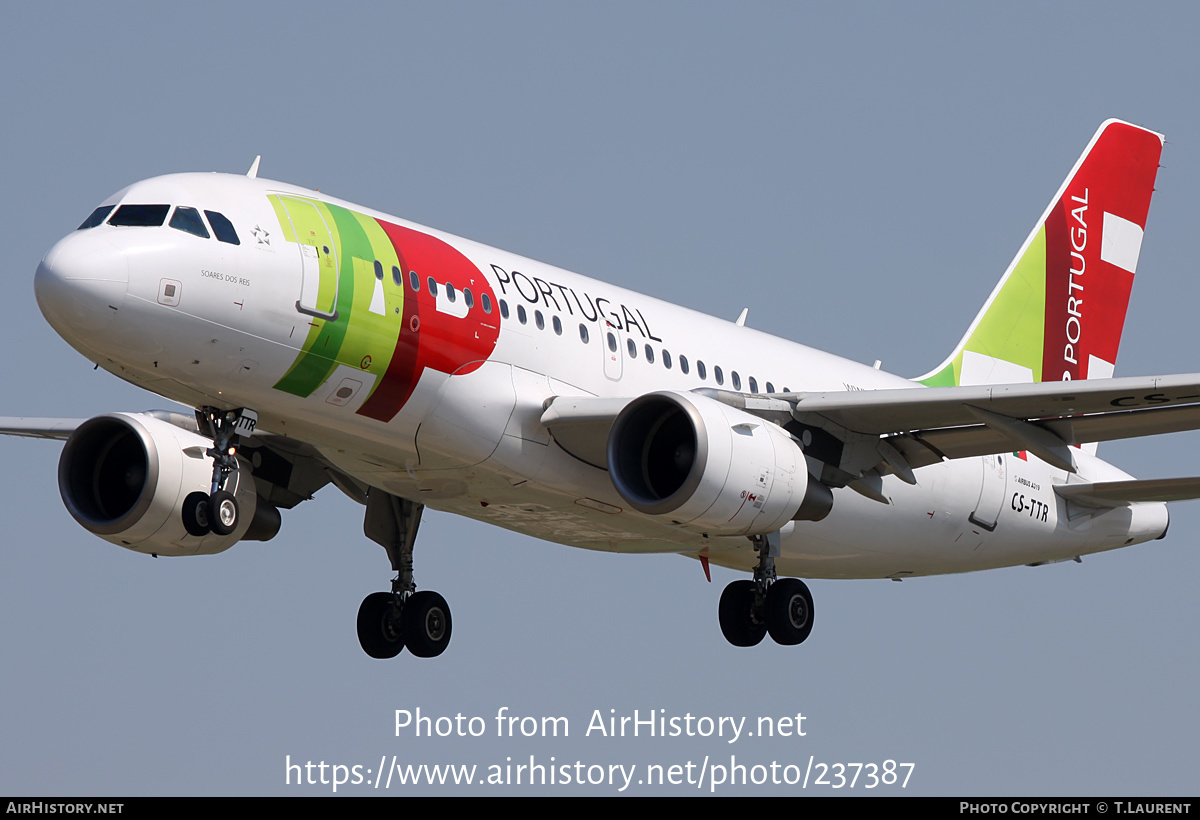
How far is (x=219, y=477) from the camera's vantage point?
22594 mm

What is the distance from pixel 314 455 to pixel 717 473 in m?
6.75

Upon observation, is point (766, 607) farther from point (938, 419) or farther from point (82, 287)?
point (82, 287)

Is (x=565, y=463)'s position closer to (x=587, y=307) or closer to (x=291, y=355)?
(x=587, y=307)

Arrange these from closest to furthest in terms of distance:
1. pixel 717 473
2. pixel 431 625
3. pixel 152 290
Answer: pixel 152 290
pixel 717 473
pixel 431 625

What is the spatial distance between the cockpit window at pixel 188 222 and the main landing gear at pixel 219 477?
7.79 ft

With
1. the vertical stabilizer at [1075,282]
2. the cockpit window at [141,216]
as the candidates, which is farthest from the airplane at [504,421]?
the vertical stabilizer at [1075,282]

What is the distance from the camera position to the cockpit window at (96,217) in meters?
21.8

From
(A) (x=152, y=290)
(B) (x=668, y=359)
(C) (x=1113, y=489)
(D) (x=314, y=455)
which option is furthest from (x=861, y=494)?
(A) (x=152, y=290)

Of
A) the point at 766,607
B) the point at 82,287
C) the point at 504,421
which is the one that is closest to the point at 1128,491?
the point at 766,607

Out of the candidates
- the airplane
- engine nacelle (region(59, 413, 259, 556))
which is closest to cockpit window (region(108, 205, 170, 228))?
the airplane

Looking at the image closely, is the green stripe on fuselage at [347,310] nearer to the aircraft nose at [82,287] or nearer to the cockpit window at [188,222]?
the cockpit window at [188,222]

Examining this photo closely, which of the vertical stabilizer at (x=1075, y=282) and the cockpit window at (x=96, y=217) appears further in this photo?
the vertical stabilizer at (x=1075, y=282)

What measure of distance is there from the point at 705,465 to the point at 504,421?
2.68 m

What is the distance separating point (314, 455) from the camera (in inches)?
1076
